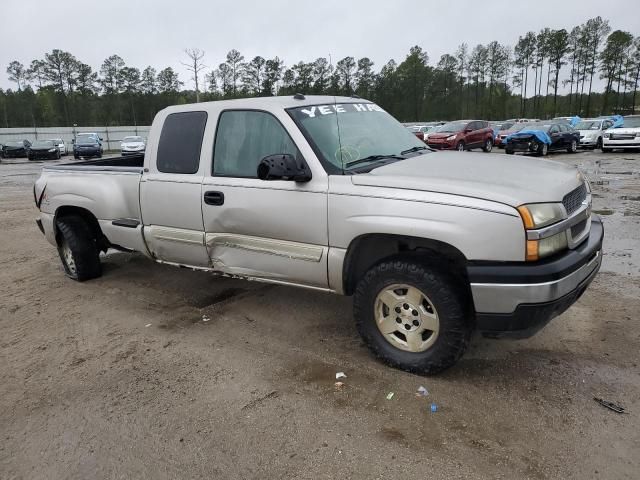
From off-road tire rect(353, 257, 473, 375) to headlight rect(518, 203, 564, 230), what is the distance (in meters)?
0.61

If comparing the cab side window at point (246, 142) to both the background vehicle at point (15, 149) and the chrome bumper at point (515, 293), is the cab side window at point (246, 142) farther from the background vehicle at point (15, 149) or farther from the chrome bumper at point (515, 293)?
the background vehicle at point (15, 149)

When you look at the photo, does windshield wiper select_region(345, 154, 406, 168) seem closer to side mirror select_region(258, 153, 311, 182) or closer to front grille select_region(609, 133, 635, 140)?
side mirror select_region(258, 153, 311, 182)

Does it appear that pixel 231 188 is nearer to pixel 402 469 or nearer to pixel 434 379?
pixel 434 379

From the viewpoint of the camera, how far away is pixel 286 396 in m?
3.24

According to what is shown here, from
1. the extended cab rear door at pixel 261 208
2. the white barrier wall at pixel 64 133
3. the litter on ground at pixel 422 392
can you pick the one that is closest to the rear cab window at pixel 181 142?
the extended cab rear door at pixel 261 208

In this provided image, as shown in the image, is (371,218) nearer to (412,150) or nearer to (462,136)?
(412,150)

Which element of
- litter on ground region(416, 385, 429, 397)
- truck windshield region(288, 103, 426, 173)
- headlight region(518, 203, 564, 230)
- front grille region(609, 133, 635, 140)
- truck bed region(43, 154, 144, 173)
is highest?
truck windshield region(288, 103, 426, 173)

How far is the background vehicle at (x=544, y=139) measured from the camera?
21.5m

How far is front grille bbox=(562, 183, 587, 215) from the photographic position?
3156mm

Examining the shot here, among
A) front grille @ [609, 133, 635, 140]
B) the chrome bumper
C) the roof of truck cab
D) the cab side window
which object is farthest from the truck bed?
front grille @ [609, 133, 635, 140]

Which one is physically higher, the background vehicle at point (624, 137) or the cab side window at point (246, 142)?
the cab side window at point (246, 142)

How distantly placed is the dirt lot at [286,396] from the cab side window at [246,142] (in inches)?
55.9

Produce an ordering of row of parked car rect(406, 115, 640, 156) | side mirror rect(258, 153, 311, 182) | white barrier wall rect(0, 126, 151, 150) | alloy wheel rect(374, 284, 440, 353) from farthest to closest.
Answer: white barrier wall rect(0, 126, 151, 150) → row of parked car rect(406, 115, 640, 156) → side mirror rect(258, 153, 311, 182) → alloy wheel rect(374, 284, 440, 353)

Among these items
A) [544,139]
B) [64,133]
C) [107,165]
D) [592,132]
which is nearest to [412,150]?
[107,165]
